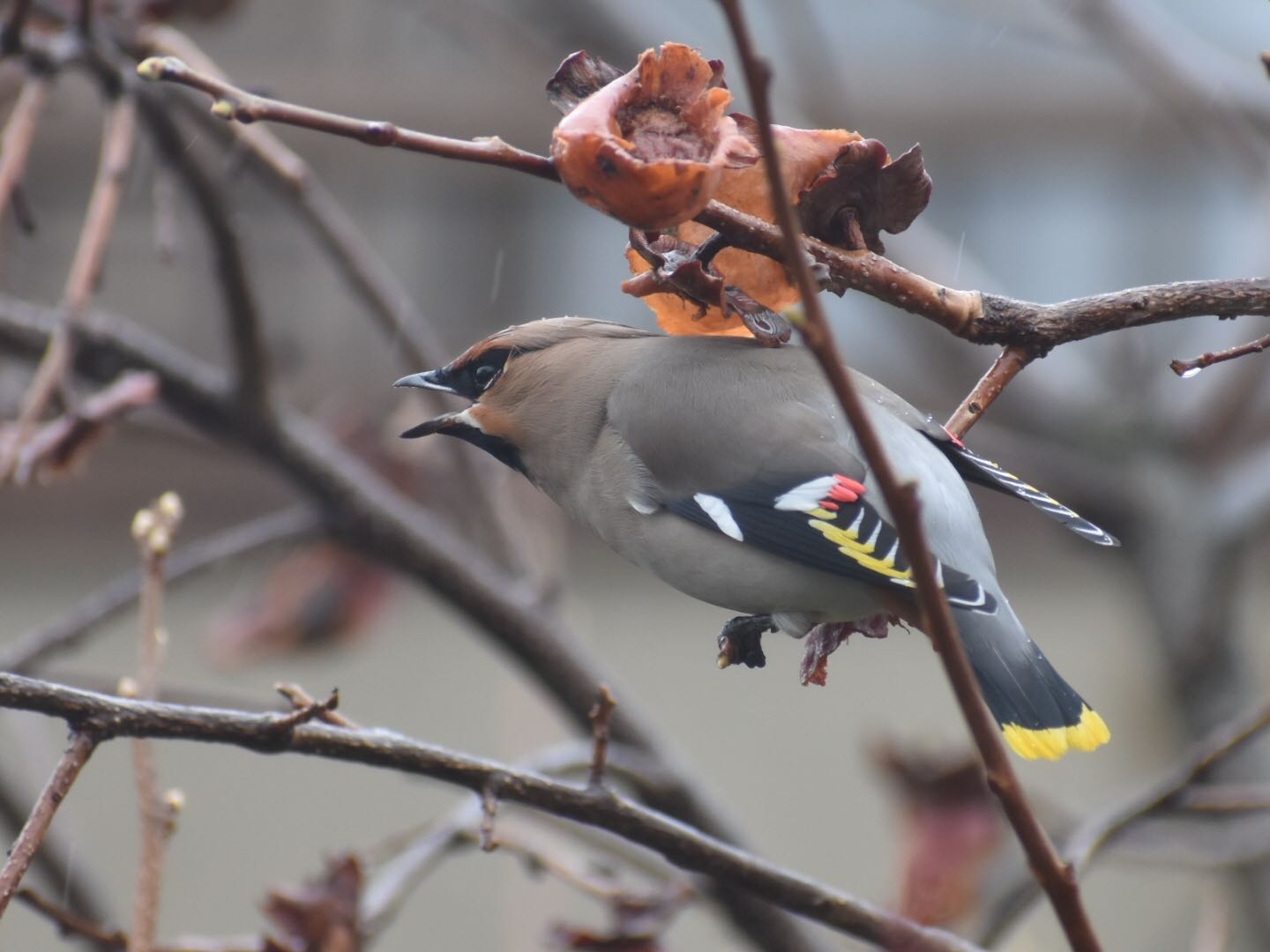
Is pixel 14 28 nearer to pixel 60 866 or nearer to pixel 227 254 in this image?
pixel 227 254

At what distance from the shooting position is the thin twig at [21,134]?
1.81 meters

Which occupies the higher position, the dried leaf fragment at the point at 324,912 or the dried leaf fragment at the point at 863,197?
the dried leaf fragment at the point at 863,197

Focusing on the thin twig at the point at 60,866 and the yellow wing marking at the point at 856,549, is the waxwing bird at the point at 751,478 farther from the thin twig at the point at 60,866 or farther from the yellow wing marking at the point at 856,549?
the thin twig at the point at 60,866

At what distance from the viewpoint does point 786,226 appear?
0.87 metres

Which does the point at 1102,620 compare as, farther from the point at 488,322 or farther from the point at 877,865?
the point at 488,322

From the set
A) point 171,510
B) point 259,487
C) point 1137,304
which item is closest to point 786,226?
point 1137,304

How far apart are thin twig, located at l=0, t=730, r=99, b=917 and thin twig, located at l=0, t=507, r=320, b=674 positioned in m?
0.95

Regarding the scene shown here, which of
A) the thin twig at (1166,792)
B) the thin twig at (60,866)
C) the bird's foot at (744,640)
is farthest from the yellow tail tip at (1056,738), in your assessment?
the thin twig at (60,866)

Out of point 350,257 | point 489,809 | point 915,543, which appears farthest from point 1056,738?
point 350,257

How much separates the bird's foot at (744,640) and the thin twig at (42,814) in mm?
701

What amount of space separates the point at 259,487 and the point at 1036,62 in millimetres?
4000

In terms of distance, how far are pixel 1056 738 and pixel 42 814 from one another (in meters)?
0.93

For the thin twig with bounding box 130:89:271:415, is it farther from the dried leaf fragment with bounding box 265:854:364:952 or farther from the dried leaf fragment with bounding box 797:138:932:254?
the dried leaf fragment with bounding box 797:138:932:254

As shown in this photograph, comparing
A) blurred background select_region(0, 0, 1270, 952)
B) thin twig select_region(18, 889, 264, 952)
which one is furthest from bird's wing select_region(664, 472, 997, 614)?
blurred background select_region(0, 0, 1270, 952)
